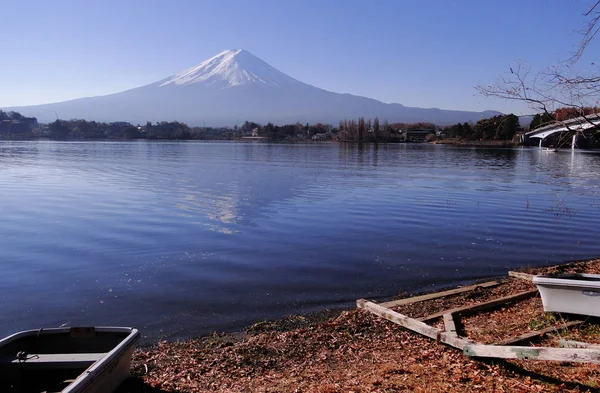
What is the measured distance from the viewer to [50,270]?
1133 cm

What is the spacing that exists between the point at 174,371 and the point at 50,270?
6705mm

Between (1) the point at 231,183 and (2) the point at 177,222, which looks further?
(1) the point at 231,183

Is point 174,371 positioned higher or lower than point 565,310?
lower

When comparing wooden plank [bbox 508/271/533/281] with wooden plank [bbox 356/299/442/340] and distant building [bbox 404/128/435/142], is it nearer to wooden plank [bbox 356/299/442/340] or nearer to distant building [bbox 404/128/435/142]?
wooden plank [bbox 356/299/442/340]

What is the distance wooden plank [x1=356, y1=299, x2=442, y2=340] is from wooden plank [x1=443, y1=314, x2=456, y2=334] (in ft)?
0.74

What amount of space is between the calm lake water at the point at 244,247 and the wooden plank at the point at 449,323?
2.32 meters

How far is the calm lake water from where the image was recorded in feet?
30.2

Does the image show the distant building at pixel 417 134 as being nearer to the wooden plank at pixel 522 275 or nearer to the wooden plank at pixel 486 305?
the wooden plank at pixel 522 275

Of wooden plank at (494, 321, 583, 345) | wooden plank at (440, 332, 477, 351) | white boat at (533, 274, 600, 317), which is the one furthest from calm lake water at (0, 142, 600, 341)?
wooden plank at (494, 321, 583, 345)

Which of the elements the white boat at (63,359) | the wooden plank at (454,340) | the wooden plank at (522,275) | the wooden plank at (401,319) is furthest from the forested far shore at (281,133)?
the white boat at (63,359)

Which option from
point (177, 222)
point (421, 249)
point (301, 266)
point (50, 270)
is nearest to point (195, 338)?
point (301, 266)

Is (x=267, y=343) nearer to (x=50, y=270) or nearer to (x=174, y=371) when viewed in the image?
(x=174, y=371)

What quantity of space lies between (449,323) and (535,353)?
2.04m

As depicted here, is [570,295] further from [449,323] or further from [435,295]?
[435,295]
